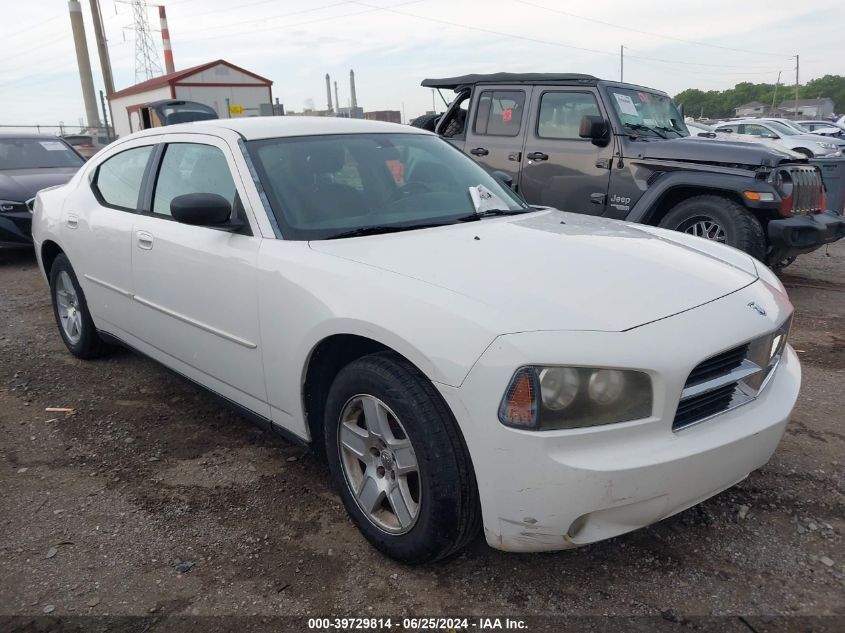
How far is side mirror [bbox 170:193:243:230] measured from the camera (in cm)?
281

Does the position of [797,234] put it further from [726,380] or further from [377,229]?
[377,229]

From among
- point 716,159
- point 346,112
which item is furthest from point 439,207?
point 346,112

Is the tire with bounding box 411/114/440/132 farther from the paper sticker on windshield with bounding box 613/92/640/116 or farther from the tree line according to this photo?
the tree line

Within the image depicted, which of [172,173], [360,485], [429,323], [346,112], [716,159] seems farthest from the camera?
[346,112]

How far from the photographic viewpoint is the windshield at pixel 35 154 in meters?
8.99

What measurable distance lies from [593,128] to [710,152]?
103cm

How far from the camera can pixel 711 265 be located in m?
2.66

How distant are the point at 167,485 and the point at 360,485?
1.11 meters

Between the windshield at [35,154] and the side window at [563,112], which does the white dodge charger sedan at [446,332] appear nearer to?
the side window at [563,112]

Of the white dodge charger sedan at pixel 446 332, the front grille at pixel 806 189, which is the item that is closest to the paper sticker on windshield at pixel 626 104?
the front grille at pixel 806 189

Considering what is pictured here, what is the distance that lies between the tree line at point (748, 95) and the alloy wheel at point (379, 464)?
107609 millimetres

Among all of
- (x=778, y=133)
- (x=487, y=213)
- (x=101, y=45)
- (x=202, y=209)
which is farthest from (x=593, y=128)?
(x=101, y=45)

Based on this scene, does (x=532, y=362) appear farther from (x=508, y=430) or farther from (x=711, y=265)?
(x=711, y=265)

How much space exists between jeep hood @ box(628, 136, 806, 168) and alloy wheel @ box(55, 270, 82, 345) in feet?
15.6
